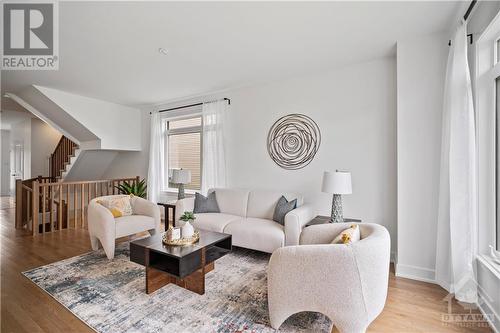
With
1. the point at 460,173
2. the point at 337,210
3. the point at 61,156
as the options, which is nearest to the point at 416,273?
the point at 337,210

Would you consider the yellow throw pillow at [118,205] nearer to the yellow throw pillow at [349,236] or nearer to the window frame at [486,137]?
the yellow throw pillow at [349,236]

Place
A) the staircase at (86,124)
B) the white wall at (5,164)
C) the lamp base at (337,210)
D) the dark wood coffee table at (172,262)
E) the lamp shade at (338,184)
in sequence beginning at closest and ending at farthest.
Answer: the dark wood coffee table at (172,262) < the lamp shade at (338,184) < the lamp base at (337,210) < the staircase at (86,124) < the white wall at (5,164)

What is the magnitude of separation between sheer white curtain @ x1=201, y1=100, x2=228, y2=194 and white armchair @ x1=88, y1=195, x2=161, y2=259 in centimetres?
109

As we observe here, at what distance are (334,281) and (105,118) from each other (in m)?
5.41

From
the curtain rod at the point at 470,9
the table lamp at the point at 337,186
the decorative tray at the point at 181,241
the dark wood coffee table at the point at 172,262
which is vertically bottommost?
the dark wood coffee table at the point at 172,262

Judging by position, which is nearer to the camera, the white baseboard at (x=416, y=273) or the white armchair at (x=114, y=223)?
the white baseboard at (x=416, y=273)

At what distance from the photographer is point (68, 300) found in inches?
84.1

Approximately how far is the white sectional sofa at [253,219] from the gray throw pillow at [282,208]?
0.06m

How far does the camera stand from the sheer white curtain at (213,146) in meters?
4.33

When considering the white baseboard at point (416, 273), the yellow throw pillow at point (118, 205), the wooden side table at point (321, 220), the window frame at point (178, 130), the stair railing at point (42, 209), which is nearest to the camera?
the white baseboard at point (416, 273)

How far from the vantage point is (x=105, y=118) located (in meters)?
5.14

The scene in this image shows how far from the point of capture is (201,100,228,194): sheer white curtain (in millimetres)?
4332

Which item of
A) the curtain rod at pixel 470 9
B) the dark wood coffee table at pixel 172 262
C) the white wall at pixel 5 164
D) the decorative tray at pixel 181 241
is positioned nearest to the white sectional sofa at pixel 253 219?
the dark wood coffee table at pixel 172 262

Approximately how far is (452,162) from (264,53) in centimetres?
228
